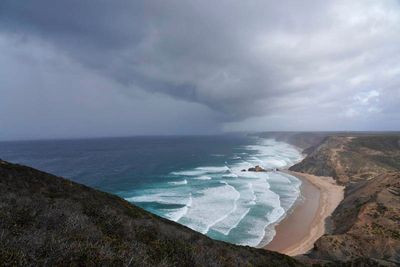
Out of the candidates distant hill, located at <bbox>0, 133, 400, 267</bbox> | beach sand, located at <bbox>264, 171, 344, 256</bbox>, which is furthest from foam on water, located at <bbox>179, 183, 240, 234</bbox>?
distant hill, located at <bbox>0, 133, 400, 267</bbox>

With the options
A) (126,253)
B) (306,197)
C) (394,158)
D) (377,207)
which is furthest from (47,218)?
(394,158)

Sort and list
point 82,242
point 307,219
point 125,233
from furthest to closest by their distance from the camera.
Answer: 1. point 307,219
2. point 125,233
3. point 82,242

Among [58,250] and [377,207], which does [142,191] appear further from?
[58,250]

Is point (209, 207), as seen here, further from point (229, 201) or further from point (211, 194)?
point (211, 194)

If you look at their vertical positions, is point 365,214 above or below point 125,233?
below

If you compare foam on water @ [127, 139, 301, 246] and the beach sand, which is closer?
the beach sand

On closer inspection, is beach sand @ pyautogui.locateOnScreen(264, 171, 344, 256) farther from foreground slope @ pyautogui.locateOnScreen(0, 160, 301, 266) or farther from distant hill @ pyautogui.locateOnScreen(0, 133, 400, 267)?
foreground slope @ pyautogui.locateOnScreen(0, 160, 301, 266)

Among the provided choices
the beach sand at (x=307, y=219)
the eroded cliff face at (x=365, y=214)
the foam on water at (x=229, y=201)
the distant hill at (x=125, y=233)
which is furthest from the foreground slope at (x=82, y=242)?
the foam on water at (x=229, y=201)

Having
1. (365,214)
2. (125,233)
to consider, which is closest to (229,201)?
(365,214)
